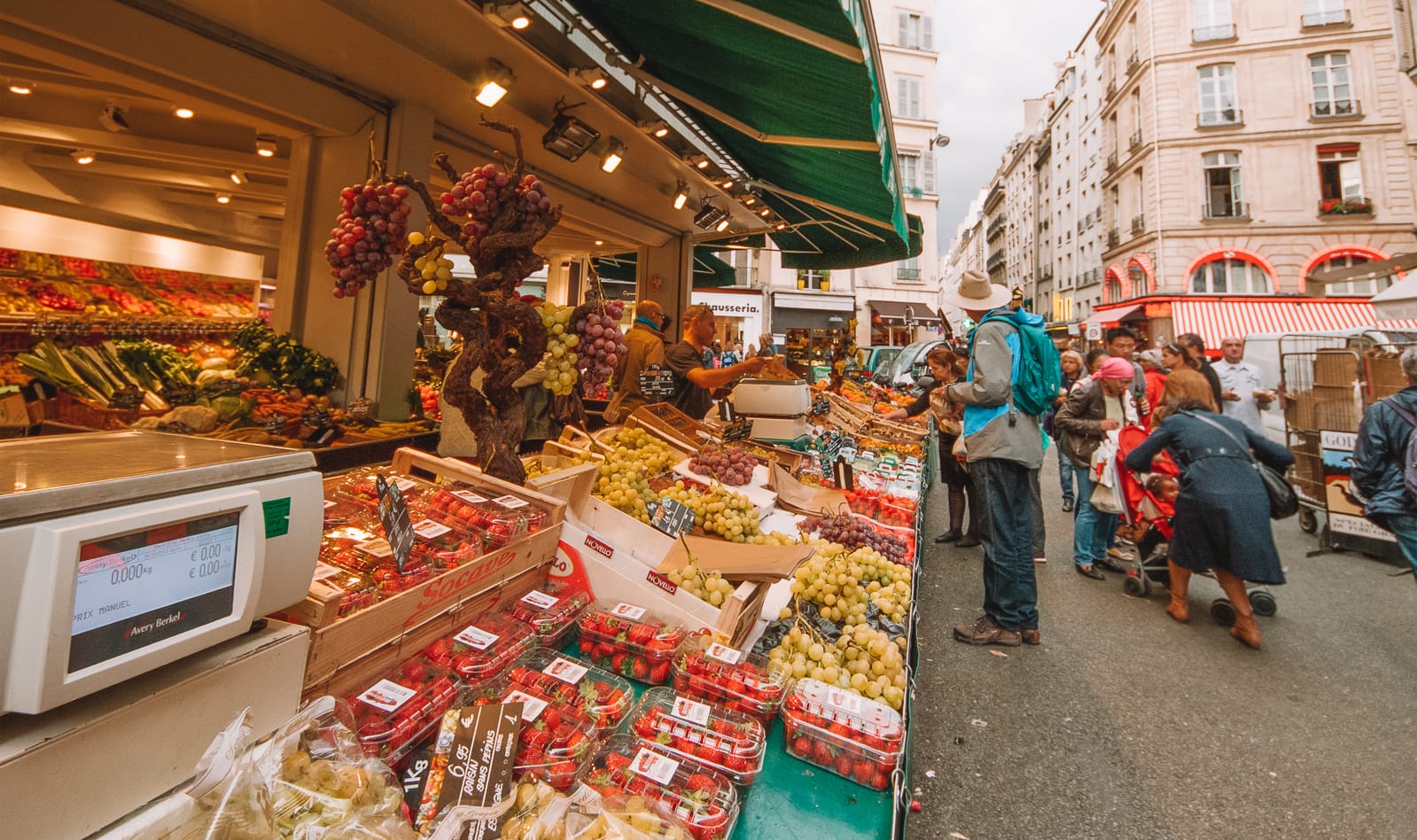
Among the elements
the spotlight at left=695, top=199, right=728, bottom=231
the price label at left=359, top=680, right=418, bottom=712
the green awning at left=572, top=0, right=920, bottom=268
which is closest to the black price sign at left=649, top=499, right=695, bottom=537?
the price label at left=359, top=680, right=418, bottom=712

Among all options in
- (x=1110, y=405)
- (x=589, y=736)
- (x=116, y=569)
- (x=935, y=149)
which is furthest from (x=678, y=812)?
(x=935, y=149)

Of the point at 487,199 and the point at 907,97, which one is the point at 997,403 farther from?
the point at 907,97

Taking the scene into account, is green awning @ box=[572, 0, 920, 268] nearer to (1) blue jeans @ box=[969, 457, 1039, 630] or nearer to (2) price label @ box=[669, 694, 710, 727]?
(1) blue jeans @ box=[969, 457, 1039, 630]

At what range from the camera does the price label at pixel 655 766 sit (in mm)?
1138

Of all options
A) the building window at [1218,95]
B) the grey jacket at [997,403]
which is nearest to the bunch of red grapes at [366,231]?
the grey jacket at [997,403]

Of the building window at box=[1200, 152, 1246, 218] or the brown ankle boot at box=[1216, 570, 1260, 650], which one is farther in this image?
the building window at box=[1200, 152, 1246, 218]

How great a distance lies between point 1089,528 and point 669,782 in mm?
5040

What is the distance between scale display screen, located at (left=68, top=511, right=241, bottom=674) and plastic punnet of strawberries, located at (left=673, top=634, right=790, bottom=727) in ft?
3.26

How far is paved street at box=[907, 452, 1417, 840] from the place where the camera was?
2213 mm

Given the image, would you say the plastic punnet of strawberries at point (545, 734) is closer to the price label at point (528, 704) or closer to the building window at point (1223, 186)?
the price label at point (528, 704)

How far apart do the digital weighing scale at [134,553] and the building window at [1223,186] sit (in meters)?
28.3

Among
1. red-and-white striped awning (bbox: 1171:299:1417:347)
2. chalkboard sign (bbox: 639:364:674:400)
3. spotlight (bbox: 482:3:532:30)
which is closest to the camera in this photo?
spotlight (bbox: 482:3:532:30)

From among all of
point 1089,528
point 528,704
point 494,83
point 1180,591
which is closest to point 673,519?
point 528,704

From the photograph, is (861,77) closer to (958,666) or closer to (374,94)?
(958,666)
